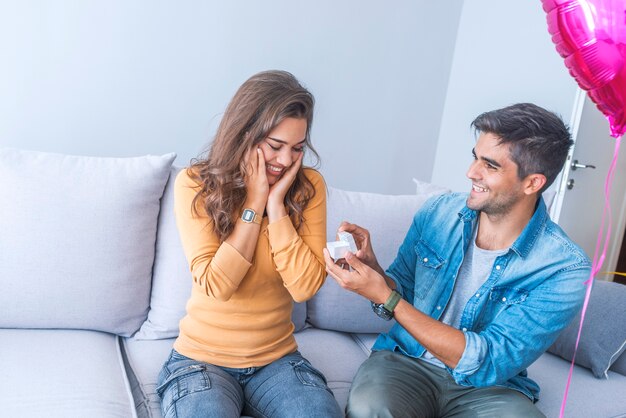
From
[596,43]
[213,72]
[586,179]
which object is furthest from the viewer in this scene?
[586,179]

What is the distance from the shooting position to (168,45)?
2.35 metres

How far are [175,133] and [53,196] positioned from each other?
2.67ft

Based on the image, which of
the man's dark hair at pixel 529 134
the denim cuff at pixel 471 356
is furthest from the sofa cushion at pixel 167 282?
the man's dark hair at pixel 529 134

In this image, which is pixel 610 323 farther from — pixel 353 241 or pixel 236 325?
pixel 236 325

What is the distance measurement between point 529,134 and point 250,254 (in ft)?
2.59

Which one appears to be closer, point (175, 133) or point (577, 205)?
point (175, 133)

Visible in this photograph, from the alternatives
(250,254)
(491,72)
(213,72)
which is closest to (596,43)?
(250,254)

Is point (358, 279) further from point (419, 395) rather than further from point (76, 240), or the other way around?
point (76, 240)

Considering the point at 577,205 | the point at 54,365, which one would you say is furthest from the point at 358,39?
the point at 54,365

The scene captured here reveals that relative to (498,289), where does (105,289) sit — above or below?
below

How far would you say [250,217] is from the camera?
1.48 meters

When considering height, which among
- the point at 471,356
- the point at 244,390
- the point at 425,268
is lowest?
the point at 244,390

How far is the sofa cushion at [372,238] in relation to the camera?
1.98m

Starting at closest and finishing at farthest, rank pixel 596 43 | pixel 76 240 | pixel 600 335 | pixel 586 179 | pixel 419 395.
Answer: pixel 596 43 → pixel 419 395 → pixel 76 240 → pixel 600 335 → pixel 586 179
